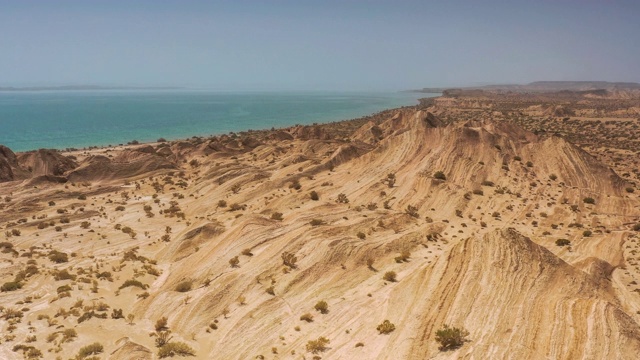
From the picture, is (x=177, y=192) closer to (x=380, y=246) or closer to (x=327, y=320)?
(x=380, y=246)

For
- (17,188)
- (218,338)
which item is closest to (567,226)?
(218,338)

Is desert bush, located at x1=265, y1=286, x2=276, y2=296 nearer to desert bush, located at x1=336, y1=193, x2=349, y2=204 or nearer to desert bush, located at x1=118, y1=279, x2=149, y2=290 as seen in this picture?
desert bush, located at x1=118, y1=279, x2=149, y2=290

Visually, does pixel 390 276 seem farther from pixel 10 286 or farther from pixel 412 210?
pixel 10 286

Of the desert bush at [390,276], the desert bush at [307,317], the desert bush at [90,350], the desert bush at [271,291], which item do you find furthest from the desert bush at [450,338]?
the desert bush at [90,350]

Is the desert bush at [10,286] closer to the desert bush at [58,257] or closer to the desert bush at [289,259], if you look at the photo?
the desert bush at [58,257]

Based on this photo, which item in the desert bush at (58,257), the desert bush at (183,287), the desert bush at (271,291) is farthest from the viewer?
the desert bush at (58,257)
